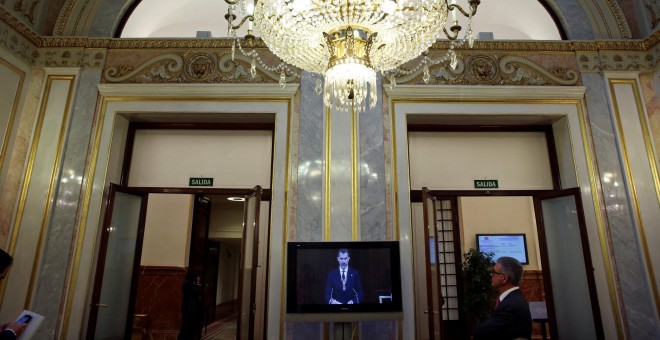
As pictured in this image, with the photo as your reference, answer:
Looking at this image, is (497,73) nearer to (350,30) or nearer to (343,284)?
(350,30)

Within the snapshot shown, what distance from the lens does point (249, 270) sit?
13.4ft

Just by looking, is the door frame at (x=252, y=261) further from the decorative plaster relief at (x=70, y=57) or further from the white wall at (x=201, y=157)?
the decorative plaster relief at (x=70, y=57)

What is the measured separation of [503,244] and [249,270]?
17.8ft

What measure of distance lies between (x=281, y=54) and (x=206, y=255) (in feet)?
19.8

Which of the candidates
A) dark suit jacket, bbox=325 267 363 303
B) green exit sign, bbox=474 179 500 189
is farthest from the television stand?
green exit sign, bbox=474 179 500 189

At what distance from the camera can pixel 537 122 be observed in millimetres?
4863

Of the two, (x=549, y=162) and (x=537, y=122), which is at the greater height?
(x=537, y=122)

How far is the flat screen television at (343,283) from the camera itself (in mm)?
3613

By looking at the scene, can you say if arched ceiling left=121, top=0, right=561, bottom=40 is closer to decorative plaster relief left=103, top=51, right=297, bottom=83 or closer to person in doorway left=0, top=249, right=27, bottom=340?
decorative plaster relief left=103, top=51, right=297, bottom=83

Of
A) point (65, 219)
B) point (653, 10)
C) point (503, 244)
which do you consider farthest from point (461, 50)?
point (65, 219)

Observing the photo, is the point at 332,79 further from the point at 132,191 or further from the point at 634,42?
the point at 634,42

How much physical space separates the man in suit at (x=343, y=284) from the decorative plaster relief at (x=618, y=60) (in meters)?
3.59

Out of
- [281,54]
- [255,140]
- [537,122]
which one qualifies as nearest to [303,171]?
[255,140]

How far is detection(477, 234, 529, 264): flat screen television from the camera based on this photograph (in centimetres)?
751
